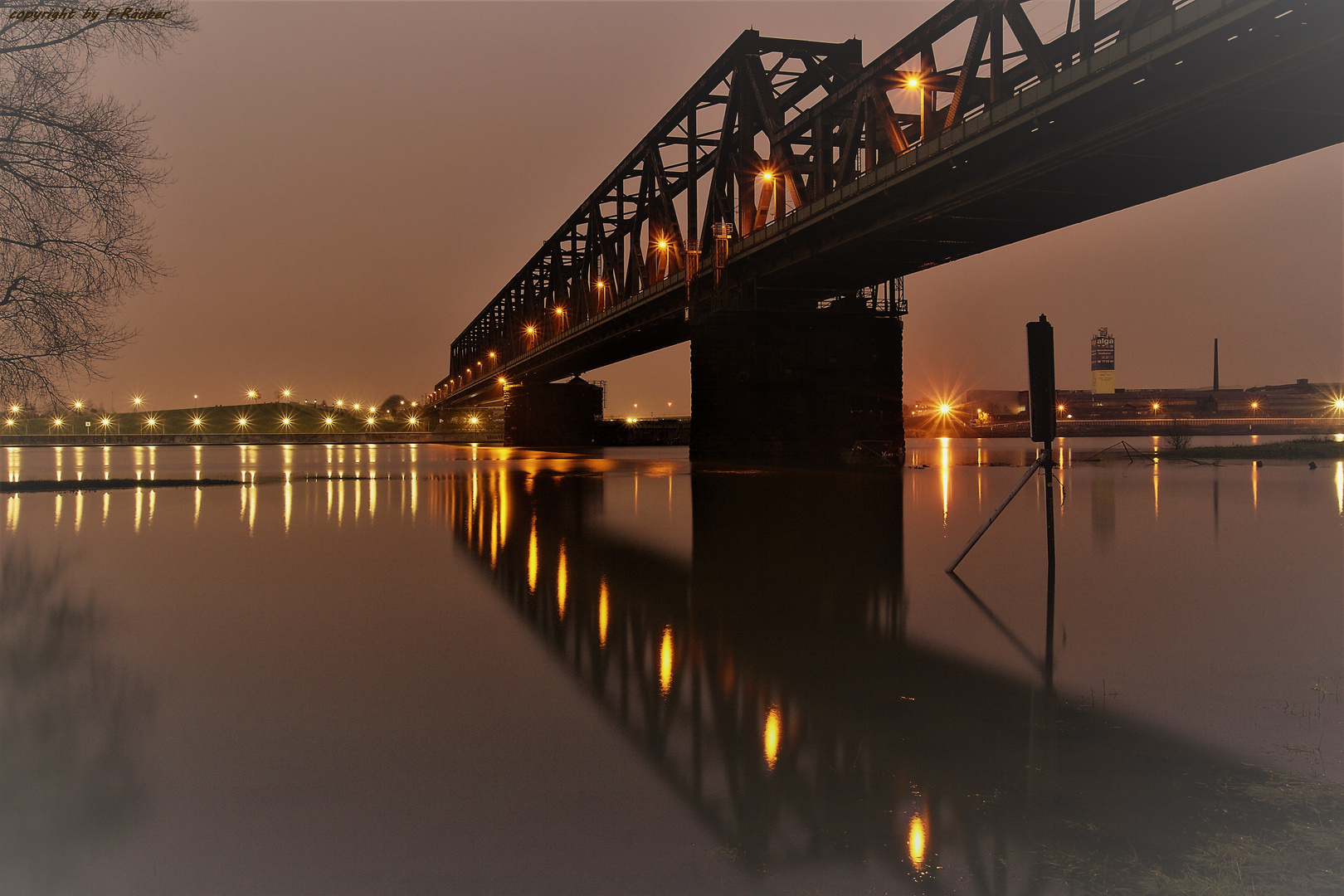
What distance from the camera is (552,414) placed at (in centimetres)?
9075

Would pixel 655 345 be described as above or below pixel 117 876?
above

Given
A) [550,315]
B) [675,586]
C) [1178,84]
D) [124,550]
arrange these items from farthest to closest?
[550,315] < [1178,84] < [124,550] < [675,586]

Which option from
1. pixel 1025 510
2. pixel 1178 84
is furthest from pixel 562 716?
pixel 1178 84

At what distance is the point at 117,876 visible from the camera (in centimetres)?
353

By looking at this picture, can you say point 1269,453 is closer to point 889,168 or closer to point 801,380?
point 801,380

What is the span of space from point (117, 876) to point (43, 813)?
2.79 ft

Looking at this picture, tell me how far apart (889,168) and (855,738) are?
23.1 meters

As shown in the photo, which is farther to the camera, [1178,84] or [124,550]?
[1178,84]

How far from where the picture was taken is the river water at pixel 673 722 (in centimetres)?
360

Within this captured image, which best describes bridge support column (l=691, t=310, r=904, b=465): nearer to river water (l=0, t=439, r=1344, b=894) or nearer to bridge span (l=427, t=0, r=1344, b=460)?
bridge span (l=427, t=0, r=1344, b=460)

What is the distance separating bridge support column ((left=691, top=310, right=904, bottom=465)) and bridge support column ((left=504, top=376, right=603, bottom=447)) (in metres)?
→ 52.8

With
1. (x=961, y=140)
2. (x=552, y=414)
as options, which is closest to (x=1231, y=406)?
(x=552, y=414)

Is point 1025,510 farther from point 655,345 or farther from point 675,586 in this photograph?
Answer: point 655,345

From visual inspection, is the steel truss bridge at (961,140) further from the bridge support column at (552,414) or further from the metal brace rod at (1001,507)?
the bridge support column at (552,414)
